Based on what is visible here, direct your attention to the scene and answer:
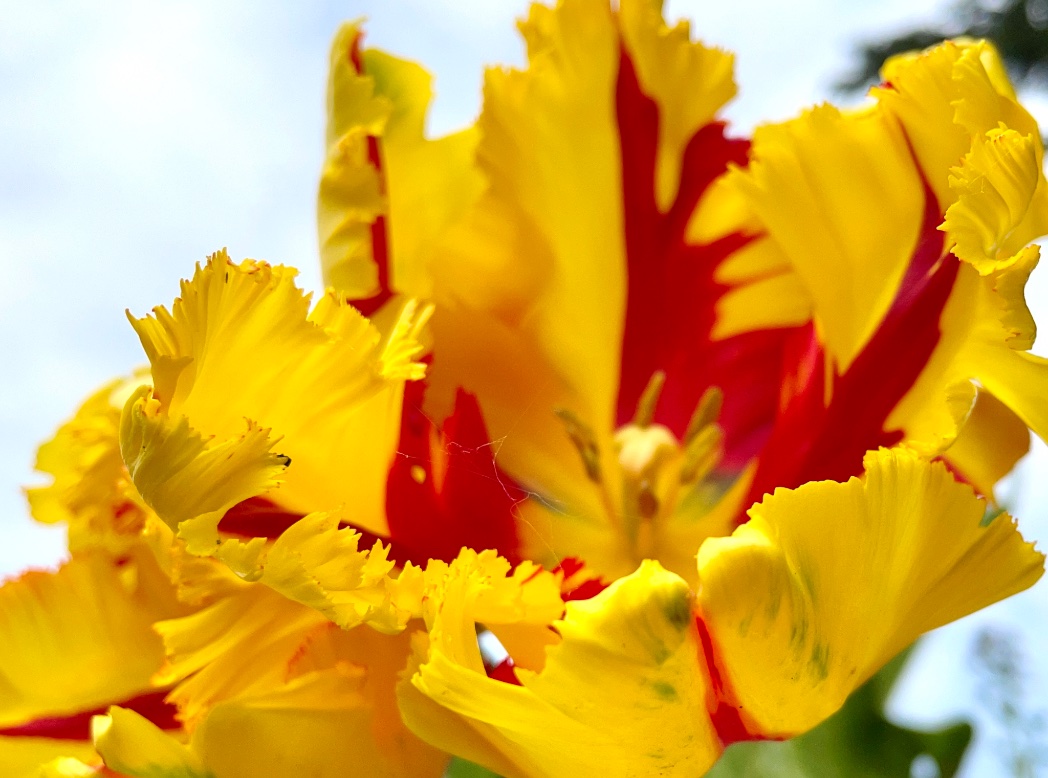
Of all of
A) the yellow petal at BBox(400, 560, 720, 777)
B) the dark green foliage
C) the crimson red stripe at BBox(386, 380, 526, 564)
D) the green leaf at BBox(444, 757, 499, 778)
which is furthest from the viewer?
the dark green foliage

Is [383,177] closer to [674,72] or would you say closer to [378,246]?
[378,246]

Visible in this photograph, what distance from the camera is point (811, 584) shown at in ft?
1.09

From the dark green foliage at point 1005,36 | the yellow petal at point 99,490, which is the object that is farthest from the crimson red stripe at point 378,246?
the dark green foliage at point 1005,36

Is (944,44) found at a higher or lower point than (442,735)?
higher

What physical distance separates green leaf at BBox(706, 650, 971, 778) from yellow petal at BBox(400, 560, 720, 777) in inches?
9.7

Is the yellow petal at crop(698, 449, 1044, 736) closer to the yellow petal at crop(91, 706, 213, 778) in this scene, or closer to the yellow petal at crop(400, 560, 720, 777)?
the yellow petal at crop(400, 560, 720, 777)

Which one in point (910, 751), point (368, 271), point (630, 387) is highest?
point (368, 271)

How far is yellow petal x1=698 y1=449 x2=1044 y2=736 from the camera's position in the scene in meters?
0.33

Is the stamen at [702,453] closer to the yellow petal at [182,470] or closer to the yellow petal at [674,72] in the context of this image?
the yellow petal at [674,72]

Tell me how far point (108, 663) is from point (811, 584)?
290 mm

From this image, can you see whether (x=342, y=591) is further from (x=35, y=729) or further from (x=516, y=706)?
(x=35, y=729)

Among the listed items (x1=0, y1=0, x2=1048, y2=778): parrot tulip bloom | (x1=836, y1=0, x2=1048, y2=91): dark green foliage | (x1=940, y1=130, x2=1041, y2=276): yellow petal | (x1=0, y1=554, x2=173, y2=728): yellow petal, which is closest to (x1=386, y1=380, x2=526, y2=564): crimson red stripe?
(x1=0, y1=0, x2=1048, y2=778): parrot tulip bloom

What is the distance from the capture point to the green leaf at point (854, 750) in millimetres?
596

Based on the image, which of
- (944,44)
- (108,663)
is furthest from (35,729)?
(944,44)
